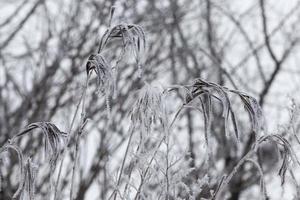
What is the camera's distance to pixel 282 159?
189 cm

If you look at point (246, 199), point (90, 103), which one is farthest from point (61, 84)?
point (246, 199)

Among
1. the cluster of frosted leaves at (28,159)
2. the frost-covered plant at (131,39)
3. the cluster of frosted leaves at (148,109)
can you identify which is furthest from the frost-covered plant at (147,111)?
the cluster of frosted leaves at (28,159)

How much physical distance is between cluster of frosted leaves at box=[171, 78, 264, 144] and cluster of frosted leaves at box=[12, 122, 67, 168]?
358 millimetres

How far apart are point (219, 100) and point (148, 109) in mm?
198

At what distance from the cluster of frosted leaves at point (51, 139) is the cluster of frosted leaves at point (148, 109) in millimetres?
217

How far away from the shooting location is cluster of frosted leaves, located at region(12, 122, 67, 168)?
1.79m

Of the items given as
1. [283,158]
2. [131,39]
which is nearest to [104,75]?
[131,39]

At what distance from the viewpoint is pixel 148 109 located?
71.4 inches

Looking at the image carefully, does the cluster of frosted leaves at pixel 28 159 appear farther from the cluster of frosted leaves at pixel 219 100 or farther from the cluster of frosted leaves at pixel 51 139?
the cluster of frosted leaves at pixel 219 100

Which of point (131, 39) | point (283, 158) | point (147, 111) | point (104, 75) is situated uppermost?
point (131, 39)

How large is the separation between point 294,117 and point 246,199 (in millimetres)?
7539

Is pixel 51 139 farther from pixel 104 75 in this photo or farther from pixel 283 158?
pixel 283 158

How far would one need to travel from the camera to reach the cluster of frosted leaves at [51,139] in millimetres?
1795

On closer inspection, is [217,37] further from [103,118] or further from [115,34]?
[115,34]
